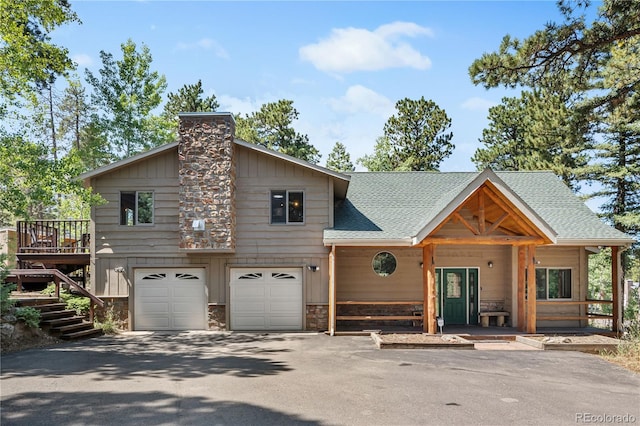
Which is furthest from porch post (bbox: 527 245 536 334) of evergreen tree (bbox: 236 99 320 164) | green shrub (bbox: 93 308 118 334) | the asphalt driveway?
evergreen tree (bbox: 236 99 320 164)

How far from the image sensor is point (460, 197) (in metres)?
12.6

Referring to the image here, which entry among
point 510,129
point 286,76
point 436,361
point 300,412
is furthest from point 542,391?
point 510,129

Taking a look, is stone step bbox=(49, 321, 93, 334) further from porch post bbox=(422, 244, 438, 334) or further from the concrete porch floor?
porch post bbox=(422, 244, 438, 334)

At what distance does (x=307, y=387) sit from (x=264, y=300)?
23.1 feet

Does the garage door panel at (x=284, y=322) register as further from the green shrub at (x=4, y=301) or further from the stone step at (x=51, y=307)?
the green shrub at (x=4, y=301)

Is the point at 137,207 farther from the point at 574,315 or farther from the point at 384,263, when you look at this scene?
the point at 574,315

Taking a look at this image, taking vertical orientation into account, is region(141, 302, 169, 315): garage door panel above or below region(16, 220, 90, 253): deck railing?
below

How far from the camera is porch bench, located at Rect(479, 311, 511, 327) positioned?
15.4m

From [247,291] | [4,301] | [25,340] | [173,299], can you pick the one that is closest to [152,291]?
[173,299]

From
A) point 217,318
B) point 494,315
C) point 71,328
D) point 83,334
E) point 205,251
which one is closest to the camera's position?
point 71,328

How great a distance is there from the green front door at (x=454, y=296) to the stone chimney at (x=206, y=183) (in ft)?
23.8

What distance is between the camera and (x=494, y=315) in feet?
50.8

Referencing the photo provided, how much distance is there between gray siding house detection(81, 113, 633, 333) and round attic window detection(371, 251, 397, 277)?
0.12ft

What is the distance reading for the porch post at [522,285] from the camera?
13969 millimetres
